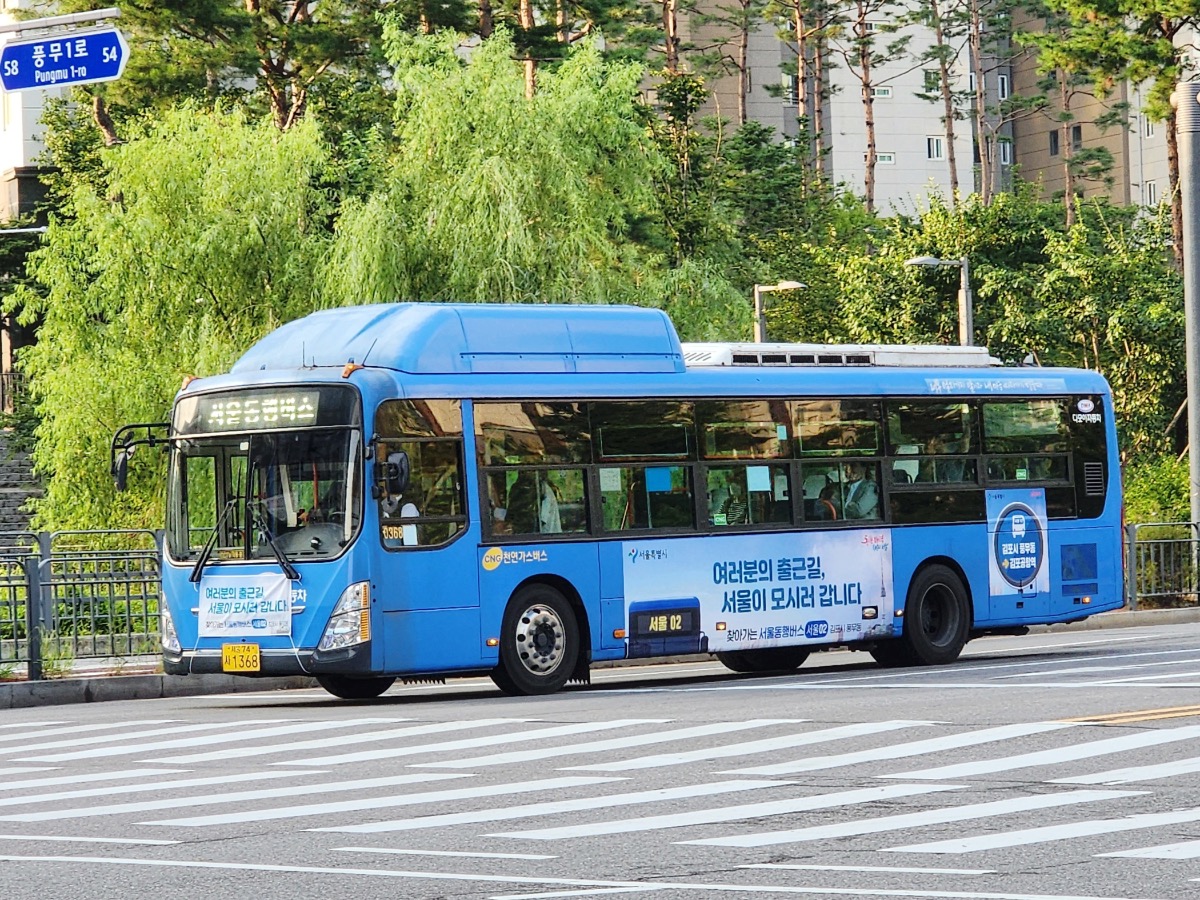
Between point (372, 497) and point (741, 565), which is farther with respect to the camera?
point (741, 565)

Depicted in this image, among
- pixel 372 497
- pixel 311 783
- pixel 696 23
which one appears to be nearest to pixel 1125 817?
pixel 311 783

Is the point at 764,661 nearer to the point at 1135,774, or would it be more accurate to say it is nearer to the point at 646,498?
the point at 646,498

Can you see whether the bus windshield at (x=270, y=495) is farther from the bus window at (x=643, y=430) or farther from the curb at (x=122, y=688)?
the bus window at (x=643, y=430)

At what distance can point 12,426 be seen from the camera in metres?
53.5

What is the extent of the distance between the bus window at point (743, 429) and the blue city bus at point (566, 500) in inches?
1.1

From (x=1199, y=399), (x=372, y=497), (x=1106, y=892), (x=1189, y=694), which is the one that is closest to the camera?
(x=1106, y=892)

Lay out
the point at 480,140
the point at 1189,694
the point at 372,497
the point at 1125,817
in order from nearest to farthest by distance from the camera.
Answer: the point at 1125,817 → the point at 1189,694 → the point at 372,497 → the point at 480,140

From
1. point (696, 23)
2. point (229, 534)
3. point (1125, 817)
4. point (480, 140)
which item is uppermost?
point (696, 23)

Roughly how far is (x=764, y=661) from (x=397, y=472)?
6.90 m

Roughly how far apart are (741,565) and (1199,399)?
637 inches

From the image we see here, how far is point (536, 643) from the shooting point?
19.8m

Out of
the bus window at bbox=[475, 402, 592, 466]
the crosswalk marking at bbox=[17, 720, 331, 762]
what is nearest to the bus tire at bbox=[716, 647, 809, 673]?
the bus window at bbox=[475, 402, 592, 466]

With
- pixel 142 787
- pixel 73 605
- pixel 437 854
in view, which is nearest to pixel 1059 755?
pixel 437 854

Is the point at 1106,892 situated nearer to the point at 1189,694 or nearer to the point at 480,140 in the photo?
the point at 1189,694
